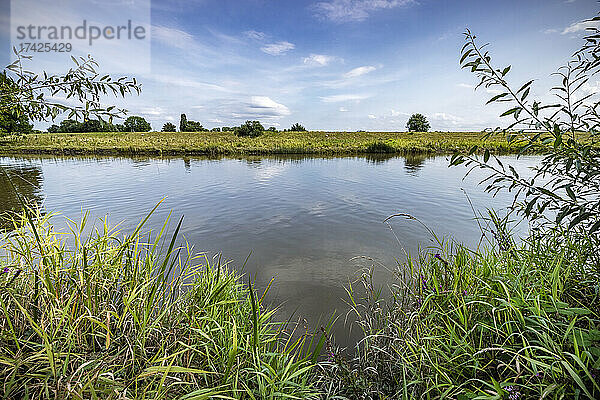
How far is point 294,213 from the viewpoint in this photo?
780 centimetres

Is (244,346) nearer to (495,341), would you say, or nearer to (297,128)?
(495,341)

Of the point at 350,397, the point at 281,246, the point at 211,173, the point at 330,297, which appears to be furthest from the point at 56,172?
the point at 350,397

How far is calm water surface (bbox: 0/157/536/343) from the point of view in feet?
14.7

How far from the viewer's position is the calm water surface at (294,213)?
4.49m

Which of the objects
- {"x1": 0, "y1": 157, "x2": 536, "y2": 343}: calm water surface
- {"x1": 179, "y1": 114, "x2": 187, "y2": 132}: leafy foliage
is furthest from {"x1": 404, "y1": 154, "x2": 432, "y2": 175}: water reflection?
{"x1": 179, "y1": 114, "x2": 187, "y2": 132}: leafy foliage

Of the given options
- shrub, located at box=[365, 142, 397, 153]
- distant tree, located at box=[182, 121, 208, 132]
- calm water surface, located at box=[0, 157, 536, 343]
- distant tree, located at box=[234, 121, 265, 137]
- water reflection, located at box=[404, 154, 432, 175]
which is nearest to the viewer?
calm water surface, located at box=[0, 157, 536, 343]

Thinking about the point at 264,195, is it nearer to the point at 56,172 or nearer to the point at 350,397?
the point at 350,397

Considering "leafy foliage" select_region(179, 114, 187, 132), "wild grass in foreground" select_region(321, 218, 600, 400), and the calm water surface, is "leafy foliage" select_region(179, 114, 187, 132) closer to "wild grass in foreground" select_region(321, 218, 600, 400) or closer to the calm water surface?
the calm water surface

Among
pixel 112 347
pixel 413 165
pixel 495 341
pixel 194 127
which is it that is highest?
pixel 194 127

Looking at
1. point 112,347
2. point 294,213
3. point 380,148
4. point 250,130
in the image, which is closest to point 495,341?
point 112,347

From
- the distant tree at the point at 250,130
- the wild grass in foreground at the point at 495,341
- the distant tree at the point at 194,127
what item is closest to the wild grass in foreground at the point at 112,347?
the wild grass in foreground at the point at 495,341

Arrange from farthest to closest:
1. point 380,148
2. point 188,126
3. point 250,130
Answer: point 188,126, point 250,130, point 380,148

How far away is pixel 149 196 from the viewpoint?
9.54 meters

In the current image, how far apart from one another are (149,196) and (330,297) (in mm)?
8038
